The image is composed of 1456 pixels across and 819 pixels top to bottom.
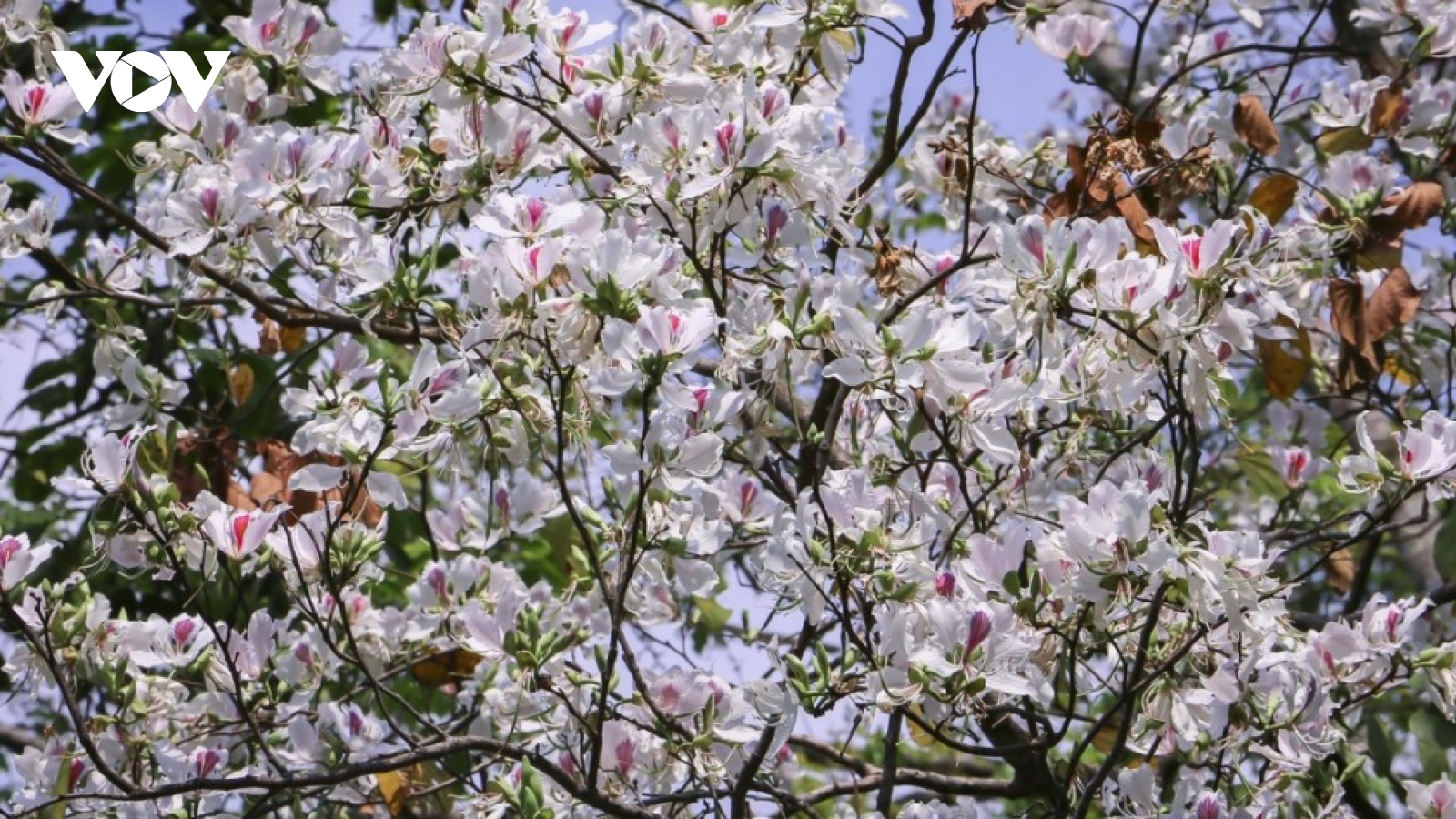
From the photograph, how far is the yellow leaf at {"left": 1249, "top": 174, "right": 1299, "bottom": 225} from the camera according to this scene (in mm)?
2150

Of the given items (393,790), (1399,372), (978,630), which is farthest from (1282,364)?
(393,790)

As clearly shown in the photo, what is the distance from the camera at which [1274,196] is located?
84.7 inches

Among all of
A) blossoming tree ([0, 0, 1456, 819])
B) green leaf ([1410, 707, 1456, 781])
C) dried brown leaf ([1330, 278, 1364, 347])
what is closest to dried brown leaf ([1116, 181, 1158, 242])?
blossoming tree ([0, 0, 1456, 819])

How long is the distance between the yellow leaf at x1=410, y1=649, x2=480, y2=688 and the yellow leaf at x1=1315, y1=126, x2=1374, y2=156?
1525 millimetres

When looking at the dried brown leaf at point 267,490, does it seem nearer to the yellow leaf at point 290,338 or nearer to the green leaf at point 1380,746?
the yellow leaf at point 290,338

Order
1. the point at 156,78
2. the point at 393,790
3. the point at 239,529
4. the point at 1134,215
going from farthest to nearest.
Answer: the point at 156,78 → the point at 393,790 → the point at 1134,215 → the point at 239,529

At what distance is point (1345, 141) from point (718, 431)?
4.63ft

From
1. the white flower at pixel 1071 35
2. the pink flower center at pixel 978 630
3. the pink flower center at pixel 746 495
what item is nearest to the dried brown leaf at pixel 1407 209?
the white flower at pixel 1071 35

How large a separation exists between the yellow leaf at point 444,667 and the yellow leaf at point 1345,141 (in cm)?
153

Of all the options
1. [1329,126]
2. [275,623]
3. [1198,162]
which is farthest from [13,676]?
[1329,126]

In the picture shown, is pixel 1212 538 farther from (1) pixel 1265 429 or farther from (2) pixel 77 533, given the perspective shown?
(1) pixel 1265 429

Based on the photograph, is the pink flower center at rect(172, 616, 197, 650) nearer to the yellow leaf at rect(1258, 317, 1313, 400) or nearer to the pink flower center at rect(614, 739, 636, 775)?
the pink flower center at rect(614, 739, 636, 775)

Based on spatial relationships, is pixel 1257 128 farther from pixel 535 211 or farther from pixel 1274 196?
pixel 535 211

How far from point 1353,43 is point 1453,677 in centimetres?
148
